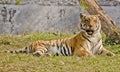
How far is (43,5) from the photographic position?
48.4 ft

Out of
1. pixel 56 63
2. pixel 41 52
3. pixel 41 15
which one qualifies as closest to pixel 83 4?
pixel 41 52

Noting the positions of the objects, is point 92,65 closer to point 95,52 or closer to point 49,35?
point 95,52

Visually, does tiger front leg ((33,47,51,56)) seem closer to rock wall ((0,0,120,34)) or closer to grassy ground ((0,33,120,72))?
grassy ground ((0,33,120,72))

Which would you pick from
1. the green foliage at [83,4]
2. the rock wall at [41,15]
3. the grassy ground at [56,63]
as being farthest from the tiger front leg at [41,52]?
the rock wall at [41,15]

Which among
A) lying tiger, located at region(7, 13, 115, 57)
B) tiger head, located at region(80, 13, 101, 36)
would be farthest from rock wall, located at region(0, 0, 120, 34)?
tiger head, located at region(80, 13, 101, 36)

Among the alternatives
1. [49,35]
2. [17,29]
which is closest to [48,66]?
[49,35]

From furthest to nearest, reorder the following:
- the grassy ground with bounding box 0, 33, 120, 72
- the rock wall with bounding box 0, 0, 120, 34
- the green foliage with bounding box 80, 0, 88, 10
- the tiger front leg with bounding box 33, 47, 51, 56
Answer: the rock wall with bounding box 0, 0, 120, 34 < the green foliage with bounding box 80, 0, 88, 10 < the tiger front leg with bounding box 33, 47, 51, 56 < the grassy ground with bounding box 0, 33, 120, 72

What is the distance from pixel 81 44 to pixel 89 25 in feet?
1.40

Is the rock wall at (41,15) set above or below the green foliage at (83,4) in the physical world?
below

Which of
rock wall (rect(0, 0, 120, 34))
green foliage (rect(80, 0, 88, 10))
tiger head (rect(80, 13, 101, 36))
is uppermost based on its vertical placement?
green foliage (rect(80, 0, 88, 10))

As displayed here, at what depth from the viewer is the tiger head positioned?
32.1 feet

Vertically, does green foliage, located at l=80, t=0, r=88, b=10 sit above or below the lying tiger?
above

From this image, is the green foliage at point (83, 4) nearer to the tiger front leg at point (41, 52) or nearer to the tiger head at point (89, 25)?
the tiger head at point (89, 25)

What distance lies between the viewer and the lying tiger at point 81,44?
9.80 m
